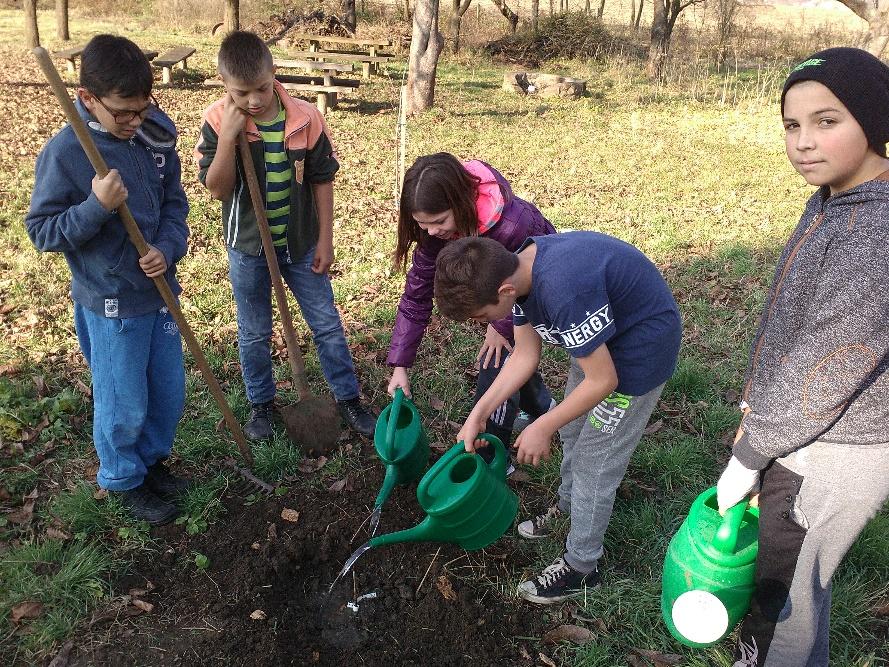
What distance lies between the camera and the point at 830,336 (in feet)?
5.09

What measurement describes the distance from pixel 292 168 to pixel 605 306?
5.76 ft

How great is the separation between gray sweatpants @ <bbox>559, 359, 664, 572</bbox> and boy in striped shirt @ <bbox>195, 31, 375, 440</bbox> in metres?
1.41

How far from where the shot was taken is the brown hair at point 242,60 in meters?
2.69

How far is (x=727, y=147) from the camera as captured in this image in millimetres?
9844

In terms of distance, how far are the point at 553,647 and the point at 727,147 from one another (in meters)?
9.23

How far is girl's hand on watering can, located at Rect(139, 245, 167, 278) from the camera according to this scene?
251 centimetres

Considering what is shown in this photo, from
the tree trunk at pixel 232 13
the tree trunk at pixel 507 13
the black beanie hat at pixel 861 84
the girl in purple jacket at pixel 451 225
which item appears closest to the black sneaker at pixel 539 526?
the girl in purple jacket at pixel 451 225

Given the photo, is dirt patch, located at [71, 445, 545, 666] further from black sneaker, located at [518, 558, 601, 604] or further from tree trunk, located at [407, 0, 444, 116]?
tree trunk, located at [407, 0, 444, 116]

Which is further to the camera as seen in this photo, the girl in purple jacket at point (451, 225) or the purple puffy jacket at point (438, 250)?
the purple puffy jacket at point (438, 250)

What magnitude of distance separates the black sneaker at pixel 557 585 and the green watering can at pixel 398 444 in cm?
68

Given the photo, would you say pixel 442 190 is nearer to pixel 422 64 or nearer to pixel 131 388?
pixel 131 388

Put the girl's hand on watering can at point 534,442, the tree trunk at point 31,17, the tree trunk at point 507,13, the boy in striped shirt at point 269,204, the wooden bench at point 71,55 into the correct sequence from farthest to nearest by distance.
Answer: the tree trunk at point 507,13 → the tree trunk at point 31,17 → the wooden bench at point 71,55 → the boy in striped shirt at point 269,204 → the girl's hand on watering can at point 534,442

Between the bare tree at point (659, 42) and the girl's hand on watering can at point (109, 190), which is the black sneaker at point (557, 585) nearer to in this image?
the girl's hand on watering can at point (109, 190)

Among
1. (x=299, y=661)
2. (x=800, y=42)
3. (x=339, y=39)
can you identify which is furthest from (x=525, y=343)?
(x=800, y=42)
